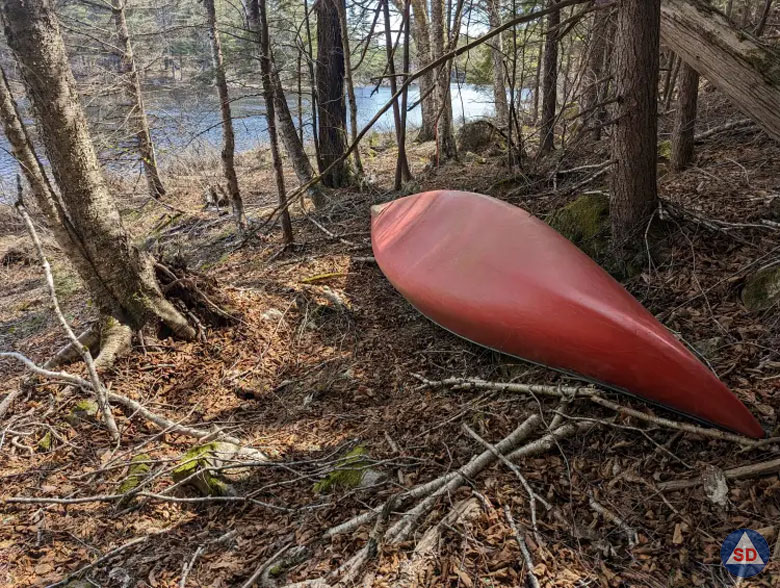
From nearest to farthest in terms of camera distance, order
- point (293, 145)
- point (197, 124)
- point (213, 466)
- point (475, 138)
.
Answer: point (213, 466), point (197, 124), point (293, 145), point (475, 138)

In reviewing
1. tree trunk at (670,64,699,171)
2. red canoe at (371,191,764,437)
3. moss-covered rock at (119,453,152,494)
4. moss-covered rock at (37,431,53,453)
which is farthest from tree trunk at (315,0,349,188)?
moss-covered rock at (119,453,152,494)

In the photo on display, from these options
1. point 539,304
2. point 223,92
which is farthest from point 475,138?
point 539,304

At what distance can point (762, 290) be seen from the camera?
103 inches

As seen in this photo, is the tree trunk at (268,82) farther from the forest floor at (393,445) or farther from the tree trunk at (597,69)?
the tree trunk at (597,69)

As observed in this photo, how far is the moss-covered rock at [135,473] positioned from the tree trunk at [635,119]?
3.33 metres

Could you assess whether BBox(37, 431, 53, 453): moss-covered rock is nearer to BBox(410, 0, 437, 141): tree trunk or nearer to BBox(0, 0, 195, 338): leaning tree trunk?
BBox(0, 0, 195, 338): leaning tree trunk

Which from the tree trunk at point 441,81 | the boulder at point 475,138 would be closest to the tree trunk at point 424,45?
the tree trunk at point 441,81

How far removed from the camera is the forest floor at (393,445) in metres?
1.84

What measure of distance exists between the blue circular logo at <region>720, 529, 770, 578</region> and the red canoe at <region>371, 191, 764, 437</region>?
476mm

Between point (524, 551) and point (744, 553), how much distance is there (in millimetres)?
746

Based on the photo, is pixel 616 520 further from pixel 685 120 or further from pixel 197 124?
pixel 197 124

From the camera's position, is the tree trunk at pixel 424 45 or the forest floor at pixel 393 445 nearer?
the forest floor at pixel 393 445

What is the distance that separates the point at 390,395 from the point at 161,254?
7.17ft

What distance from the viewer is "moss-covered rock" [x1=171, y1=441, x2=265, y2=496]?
2574 mm
